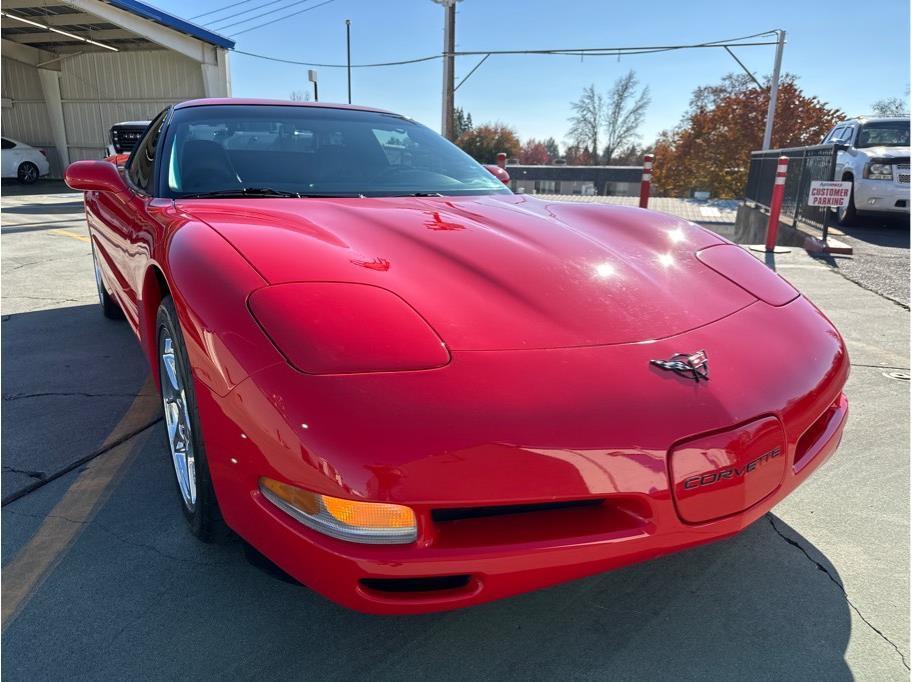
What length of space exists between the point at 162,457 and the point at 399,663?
4.85ft

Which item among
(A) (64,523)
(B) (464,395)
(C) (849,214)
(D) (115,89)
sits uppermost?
(D) (115,89)

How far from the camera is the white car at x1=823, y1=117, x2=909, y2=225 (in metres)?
9.03

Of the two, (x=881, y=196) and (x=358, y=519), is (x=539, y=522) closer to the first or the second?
(x=358, y=519)

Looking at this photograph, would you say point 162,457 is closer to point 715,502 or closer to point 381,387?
point 381,387

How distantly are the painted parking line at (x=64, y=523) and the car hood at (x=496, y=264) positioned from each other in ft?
3.49

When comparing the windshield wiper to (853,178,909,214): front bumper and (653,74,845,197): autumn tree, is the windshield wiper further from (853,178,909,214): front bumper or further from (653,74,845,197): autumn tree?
(653,74,845,197): autumn tree

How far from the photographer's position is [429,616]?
1668mm

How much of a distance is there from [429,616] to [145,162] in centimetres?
235

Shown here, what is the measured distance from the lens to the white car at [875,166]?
903 centimetres

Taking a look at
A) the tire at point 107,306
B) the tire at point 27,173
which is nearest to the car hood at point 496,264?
the tire at point 107,306

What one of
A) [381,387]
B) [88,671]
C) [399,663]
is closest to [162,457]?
[88,671]

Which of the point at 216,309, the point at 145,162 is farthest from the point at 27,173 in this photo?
the point at 216,309

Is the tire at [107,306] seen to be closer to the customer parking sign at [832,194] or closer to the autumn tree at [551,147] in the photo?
the customer parking sign at [832,194]

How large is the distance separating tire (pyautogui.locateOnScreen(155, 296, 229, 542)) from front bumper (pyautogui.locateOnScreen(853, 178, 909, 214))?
404 inches
